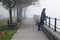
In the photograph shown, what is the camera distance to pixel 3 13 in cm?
4938

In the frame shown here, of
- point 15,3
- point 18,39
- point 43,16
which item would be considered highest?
point 15,3

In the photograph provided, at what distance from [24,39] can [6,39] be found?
3.81 ft

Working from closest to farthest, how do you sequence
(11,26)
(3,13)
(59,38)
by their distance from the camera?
(59,38) < (11,26) < (3,13)

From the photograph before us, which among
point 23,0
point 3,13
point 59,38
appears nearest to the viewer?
point 59,38

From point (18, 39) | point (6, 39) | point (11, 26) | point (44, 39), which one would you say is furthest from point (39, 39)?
point (11, 26)

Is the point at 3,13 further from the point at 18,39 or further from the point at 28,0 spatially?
the point at 18,39

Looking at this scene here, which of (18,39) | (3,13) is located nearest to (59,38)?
(18,39)

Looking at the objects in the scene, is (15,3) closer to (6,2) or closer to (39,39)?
(6,2)

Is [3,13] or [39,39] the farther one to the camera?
[3,13]

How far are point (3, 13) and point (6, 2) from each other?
28.7m

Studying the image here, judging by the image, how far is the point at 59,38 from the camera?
30.2ft

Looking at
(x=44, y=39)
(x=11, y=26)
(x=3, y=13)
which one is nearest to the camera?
(x=44, y=39)

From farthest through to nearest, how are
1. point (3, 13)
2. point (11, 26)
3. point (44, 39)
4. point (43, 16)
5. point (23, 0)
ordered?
point (3, 13) → point (23, 0) → point (11, 26) → point (43, 16) → point (44, 39)

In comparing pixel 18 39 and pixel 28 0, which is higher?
pixel 28 0
